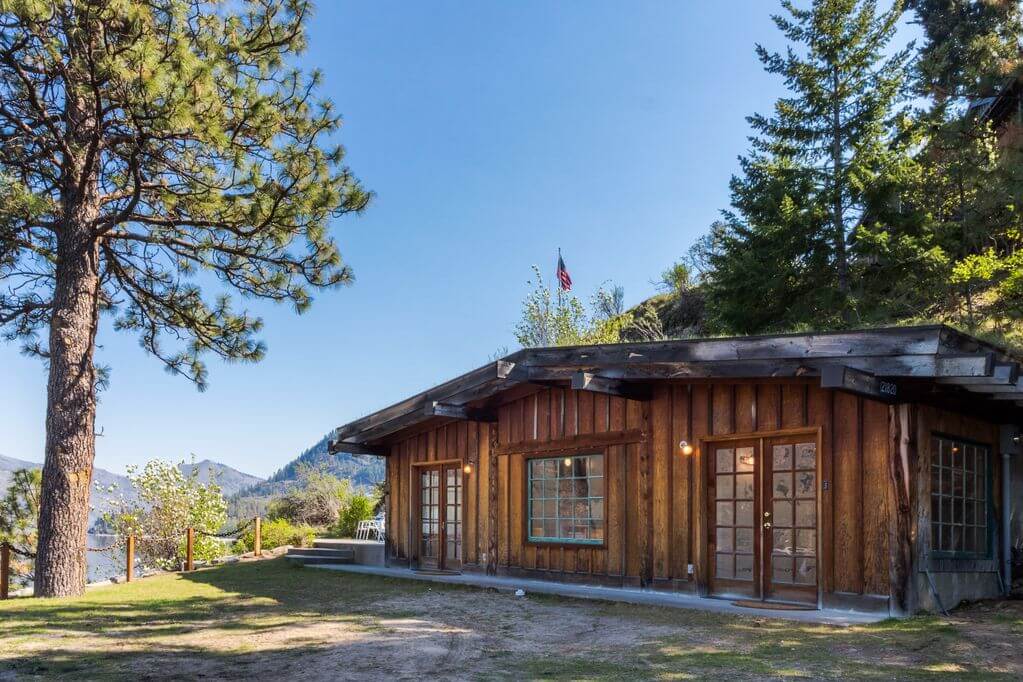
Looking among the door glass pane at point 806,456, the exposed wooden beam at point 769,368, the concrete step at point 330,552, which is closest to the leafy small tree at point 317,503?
the concrete step at point 330,552

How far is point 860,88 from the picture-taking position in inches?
648

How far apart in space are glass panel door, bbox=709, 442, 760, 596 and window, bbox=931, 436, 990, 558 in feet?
5.39

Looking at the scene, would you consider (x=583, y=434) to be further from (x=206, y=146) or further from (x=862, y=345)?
(x=206, y=146)

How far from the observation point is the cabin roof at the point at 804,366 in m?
6.68

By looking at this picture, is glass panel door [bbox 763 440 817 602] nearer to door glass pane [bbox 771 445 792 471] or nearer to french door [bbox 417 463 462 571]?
door glass pane [bbox 771 445 792 471]

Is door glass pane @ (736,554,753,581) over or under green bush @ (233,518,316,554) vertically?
over

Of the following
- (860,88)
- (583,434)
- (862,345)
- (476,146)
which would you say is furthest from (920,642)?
(476,146)

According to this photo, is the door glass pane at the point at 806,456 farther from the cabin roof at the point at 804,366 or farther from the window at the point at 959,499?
the window at the point at 959,499

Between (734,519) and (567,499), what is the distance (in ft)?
8.01

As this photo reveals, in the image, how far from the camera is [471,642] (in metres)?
6.66

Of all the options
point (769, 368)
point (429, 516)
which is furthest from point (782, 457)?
point (429, 516)

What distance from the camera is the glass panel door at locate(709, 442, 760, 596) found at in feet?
27.9

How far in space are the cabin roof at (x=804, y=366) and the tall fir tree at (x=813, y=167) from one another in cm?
688

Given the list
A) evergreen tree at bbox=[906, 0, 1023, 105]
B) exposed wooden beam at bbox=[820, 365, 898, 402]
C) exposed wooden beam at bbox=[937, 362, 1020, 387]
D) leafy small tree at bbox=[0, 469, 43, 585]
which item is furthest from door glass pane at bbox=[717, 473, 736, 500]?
leafy small tree at bbox=[0, 469, 43, 585]
